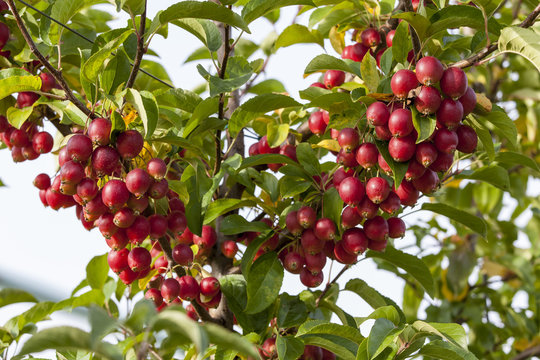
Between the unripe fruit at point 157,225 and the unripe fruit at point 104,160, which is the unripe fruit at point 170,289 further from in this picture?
the unripe fruit at point 104,160

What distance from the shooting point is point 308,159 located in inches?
70.5

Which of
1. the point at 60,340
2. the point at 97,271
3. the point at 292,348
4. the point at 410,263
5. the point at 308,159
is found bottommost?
the point at 60,340

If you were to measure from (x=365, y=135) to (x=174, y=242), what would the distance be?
73 cm

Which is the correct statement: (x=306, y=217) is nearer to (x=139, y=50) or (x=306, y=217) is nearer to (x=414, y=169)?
(x=414, y=169)

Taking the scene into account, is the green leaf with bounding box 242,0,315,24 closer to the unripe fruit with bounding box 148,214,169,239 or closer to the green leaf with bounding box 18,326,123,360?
the unripe fruit with bounding box 148,214,169,239

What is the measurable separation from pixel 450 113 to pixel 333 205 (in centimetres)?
41

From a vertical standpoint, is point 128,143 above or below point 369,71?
below

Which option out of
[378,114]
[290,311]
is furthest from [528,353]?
[378,114]

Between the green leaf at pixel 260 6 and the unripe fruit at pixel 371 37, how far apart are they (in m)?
0.41

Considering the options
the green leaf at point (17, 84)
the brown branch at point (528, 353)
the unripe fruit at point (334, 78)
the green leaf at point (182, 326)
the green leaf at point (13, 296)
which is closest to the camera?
the green leaf at point (182, 326)

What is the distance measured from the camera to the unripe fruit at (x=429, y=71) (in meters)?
1.42

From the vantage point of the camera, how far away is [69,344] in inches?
35.9

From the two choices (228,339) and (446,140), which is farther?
(446,140)

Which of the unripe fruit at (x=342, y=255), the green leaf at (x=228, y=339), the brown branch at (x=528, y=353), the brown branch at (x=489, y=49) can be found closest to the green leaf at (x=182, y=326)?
the green leaf at (x=228, y=339)
